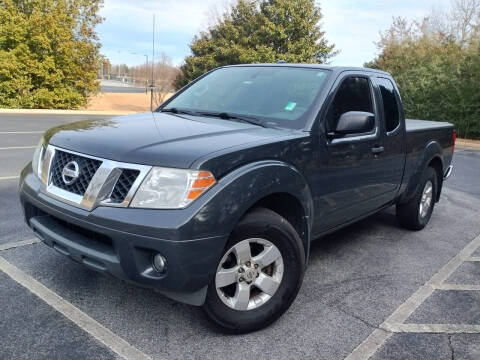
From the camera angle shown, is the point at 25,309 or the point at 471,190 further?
the point at 471,190

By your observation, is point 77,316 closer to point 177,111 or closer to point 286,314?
point 286,314

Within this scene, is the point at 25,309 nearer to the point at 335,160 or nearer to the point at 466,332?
the point at 335,160

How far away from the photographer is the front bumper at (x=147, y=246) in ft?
7.57

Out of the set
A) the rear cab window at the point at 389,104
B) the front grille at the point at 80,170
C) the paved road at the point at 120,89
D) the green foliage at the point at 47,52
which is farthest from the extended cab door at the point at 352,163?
the paved road at the point at 120,89

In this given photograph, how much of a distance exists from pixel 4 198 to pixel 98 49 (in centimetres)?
2016

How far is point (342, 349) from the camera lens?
8.86 feet

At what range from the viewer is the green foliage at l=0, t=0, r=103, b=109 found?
813 inches

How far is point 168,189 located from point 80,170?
0.60 meters

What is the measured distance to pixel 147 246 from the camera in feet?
7.63

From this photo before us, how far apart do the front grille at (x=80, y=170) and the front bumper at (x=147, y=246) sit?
0.12 meters

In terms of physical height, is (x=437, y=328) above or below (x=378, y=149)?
below

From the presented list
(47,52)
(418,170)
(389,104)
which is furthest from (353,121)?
(47,52)

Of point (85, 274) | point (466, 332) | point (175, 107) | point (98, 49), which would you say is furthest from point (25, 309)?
point (98, 49)

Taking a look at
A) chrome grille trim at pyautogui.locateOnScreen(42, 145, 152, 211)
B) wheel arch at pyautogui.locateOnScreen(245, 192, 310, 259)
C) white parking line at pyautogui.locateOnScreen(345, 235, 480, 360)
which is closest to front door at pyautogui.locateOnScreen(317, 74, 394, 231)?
wheel arch at pyautogui.locateOnScreen(245, 192, 310, 259)
